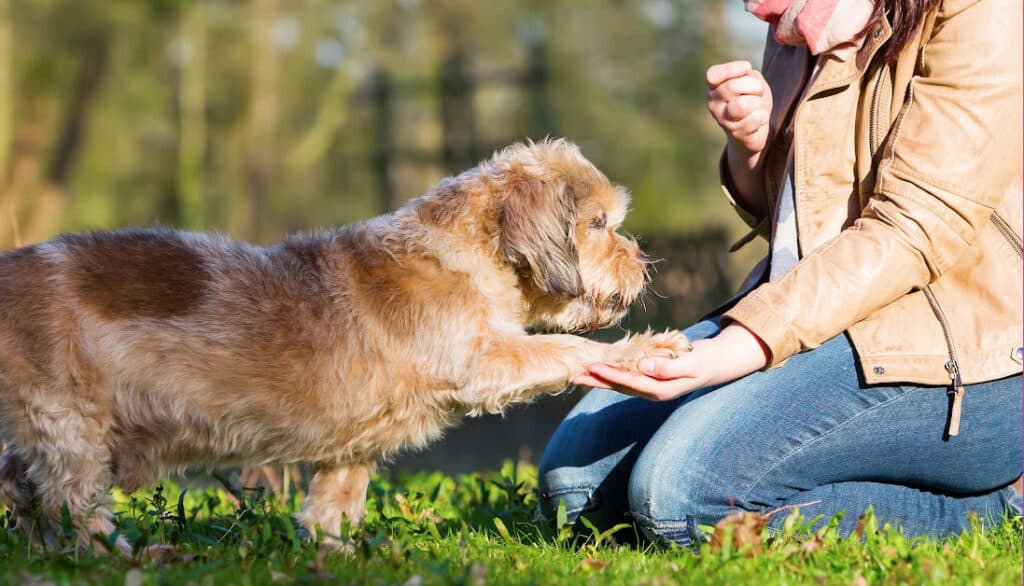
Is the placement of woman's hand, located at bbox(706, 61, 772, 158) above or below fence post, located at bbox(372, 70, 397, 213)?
above

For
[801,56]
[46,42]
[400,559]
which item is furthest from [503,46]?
[400,559]

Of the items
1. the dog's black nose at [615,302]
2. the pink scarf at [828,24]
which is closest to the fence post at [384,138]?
the dog's black nose at [615,302]

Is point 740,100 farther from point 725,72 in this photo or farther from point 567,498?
point 567,498

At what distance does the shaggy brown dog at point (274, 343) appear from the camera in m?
3.69

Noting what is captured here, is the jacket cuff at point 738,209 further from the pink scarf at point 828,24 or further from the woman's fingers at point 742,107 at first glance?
the pink scarf at point 828,24

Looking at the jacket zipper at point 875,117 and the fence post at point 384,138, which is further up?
the jacket zipper at point 875,117

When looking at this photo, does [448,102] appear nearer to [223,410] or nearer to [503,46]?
[503,46]

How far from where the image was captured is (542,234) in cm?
395

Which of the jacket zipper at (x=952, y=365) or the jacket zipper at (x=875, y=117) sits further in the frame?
the jacket zipper at (x=875, y=117)

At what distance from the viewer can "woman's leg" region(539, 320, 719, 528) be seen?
4477 millimetres

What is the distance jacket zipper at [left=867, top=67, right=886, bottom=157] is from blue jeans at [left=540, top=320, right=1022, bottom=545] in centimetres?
68

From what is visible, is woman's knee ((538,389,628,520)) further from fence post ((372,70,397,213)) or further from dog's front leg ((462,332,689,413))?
fence post ((372,70,397,213))

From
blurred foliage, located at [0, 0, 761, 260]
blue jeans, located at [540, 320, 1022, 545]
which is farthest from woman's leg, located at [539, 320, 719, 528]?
blurred foliage, located at [0, 0, 761, 260]

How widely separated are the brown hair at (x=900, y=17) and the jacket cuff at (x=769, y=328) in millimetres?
987
